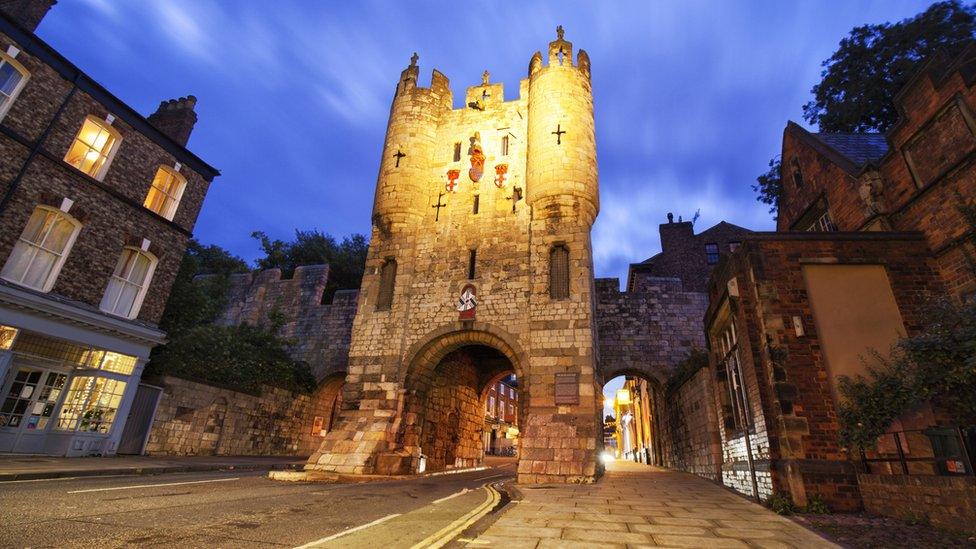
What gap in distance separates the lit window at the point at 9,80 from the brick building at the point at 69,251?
0.09 ft

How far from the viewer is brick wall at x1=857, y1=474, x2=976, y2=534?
4324 mm

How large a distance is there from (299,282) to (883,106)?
2742cm

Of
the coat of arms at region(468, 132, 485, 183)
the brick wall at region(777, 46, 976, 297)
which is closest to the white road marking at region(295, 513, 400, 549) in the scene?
the brick wall at region(777, 46, 976, 297)

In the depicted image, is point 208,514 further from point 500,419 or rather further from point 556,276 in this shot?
point 500,419

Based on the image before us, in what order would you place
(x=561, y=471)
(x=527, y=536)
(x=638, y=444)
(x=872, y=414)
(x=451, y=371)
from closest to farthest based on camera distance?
(x=527, y=536) → (x=872, y=414) → (x=561, y=471) → (x=451, y=371) → (x=638, y=444)

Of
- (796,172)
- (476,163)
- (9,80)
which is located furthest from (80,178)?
(796,172)

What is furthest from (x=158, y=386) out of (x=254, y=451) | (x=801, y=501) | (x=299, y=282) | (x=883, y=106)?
(x=883, y=106)

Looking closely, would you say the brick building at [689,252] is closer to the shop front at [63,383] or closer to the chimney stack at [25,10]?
the shop front at [63,383]

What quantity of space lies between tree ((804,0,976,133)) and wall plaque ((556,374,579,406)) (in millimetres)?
18064

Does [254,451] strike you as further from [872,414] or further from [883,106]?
[883,106]

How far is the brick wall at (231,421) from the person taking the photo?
13.0 metres

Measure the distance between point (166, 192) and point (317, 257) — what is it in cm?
1624

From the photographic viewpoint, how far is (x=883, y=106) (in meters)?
18.5

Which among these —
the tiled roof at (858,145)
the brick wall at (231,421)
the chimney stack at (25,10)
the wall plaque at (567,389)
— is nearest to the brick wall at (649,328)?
the wall plaque at (567,389)
